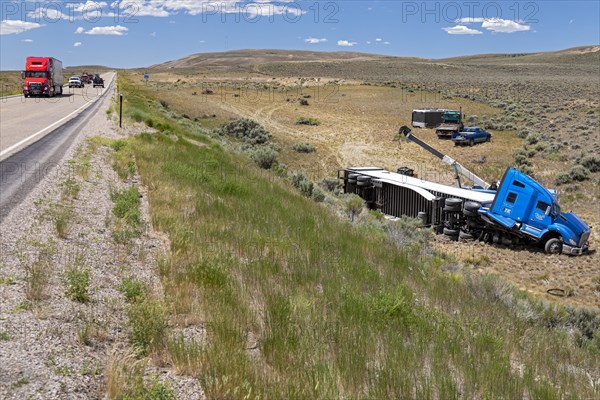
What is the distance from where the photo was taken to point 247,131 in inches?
1796

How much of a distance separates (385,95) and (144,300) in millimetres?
74689

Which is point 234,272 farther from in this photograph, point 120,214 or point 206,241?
point 120,214

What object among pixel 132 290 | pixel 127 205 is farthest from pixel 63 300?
pixel 127 205

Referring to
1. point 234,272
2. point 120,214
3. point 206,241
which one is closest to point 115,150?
point 120,214

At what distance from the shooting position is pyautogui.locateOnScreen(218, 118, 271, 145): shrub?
141 feet

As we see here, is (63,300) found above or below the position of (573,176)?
above

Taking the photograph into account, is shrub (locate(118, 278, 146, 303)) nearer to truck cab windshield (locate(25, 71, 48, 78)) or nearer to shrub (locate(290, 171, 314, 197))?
shrub (locate(290, 171, 314, 197))

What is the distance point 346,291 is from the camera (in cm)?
778

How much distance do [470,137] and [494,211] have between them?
2406 centimetres

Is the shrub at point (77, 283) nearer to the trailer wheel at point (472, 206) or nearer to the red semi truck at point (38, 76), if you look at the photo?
the trailer wheel at point (472, 206)

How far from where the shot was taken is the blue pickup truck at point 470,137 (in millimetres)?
42062

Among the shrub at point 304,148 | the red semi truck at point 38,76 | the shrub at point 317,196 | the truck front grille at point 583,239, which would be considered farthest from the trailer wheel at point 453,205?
the red semi truck at point 38,76

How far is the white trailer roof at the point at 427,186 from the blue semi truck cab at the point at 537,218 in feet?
5.04

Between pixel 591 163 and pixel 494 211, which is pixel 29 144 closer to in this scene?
pixel 494 211
